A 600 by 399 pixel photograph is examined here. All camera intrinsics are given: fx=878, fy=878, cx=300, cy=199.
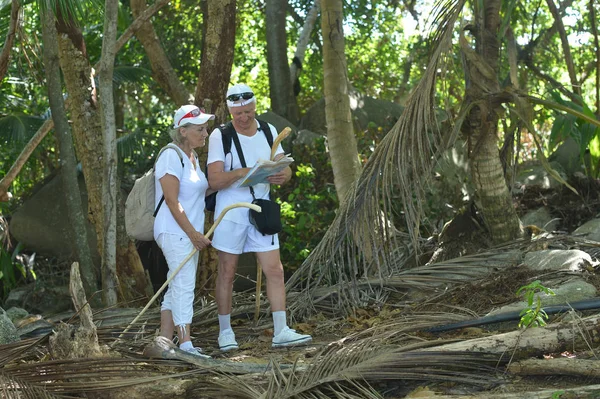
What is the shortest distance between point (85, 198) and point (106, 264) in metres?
4.43

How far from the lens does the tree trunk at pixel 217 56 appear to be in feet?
27.3

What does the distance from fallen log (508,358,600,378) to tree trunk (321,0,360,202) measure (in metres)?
4.36

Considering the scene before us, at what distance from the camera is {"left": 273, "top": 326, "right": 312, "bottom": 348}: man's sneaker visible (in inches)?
235

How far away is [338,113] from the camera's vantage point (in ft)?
28.9

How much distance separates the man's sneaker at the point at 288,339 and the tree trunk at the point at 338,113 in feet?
9.45

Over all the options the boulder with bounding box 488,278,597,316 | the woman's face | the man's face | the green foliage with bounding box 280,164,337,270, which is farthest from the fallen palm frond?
the green foliage with bounding box 280,164,337,270

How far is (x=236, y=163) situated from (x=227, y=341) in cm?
124

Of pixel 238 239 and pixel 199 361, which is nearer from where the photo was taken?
pixel 199 361

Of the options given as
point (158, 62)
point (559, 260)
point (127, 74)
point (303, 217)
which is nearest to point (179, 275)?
point (559, 260)

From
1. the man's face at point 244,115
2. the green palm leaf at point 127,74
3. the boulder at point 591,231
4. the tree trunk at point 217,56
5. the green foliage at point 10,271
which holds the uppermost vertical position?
the green palm leaf at point 127,74

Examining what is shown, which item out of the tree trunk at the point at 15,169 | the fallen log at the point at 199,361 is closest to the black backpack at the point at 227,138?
the fallen log at the point at 199,361

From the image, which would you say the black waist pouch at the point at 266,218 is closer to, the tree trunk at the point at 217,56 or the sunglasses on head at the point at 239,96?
the sunglasses on head at the point at 239,96

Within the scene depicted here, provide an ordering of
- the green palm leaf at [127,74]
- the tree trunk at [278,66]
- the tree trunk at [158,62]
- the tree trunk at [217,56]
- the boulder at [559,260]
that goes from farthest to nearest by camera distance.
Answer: the tree trunk at [278,66] < the green palm leaf at [127,74] < the tree trunk at [158,62] < the tree trunk at [217,56] < the boulder at [559,260]

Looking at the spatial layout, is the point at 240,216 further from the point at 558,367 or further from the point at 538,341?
the point at 558,367
